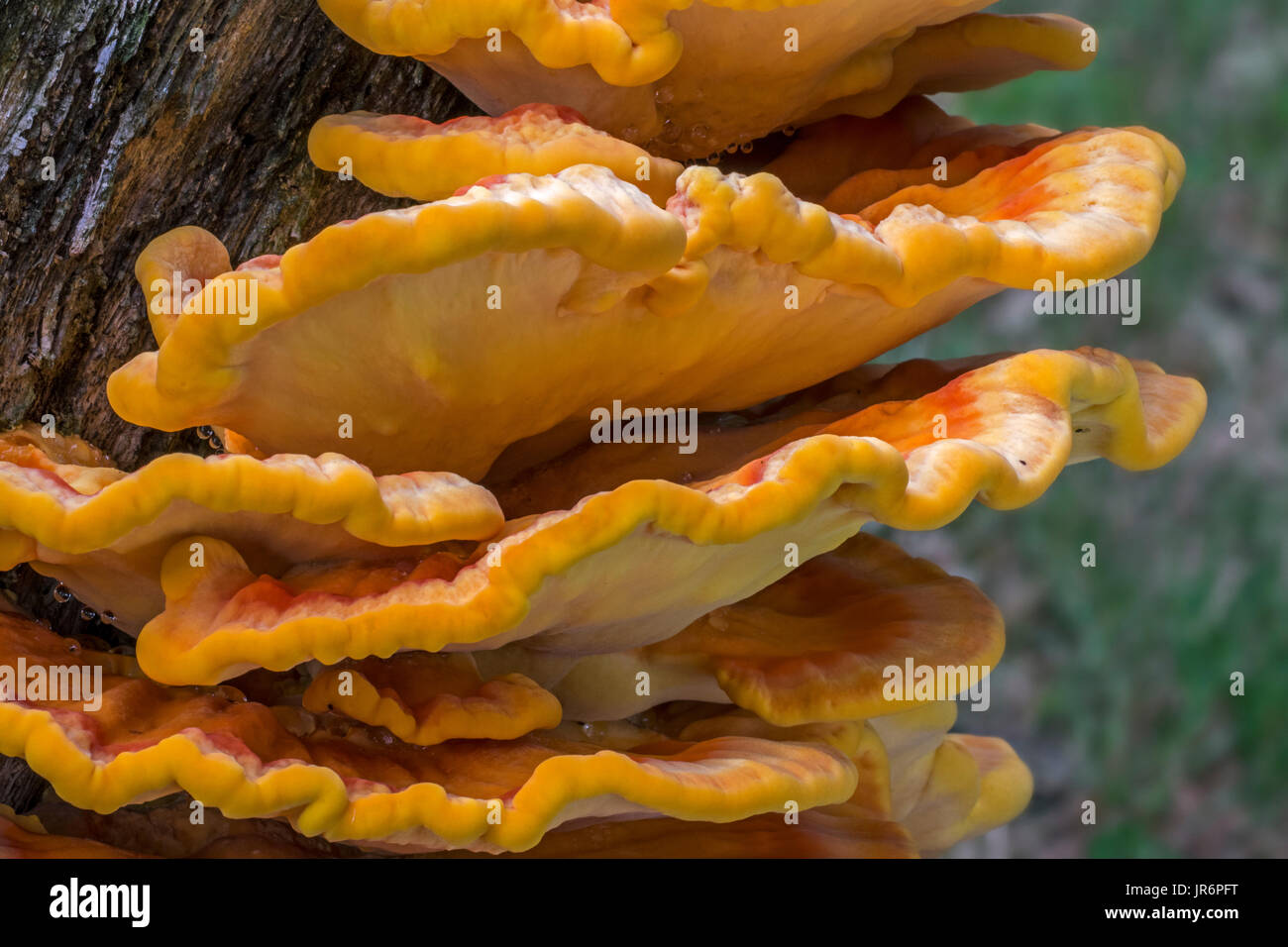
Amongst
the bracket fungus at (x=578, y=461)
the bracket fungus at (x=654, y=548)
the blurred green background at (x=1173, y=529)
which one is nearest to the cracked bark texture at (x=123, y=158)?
the bracket fungus at (x=578, y=461)

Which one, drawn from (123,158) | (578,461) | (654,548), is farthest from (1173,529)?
(123,158)

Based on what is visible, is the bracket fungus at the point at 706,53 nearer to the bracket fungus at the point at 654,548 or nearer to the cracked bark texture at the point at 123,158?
the cracked bark texture at the point at 123,158

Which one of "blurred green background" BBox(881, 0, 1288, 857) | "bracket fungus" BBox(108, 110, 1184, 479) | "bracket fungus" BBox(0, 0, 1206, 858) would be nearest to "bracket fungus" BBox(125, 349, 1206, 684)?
"bracket fungus" BBox(0, 0, 1206, 858)

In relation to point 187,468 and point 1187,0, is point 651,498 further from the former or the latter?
point 1187,0
